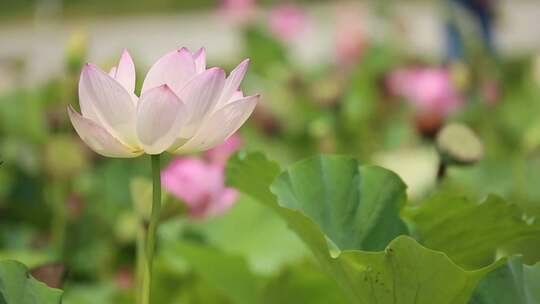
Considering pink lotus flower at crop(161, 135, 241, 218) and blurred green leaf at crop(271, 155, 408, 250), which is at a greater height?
blurred green leaf at crop(271, 155, 408, 250)

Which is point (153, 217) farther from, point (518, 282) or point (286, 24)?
point (286, 24)

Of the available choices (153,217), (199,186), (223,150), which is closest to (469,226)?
(153,217)

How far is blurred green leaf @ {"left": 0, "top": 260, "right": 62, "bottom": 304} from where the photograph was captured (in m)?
0.50

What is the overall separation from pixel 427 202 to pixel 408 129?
1.20m

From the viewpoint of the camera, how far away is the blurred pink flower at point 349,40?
2.09 meters

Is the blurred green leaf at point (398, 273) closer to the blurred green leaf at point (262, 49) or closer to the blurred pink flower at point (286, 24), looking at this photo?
the blurred green leaf at point (262, 49)

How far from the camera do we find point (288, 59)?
2.21 meters

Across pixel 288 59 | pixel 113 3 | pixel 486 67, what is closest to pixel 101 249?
pixel 486 67

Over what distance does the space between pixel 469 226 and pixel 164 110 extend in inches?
8.4

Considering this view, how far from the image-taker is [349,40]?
6.93 ft

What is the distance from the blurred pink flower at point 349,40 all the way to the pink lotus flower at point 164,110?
62.2 inches

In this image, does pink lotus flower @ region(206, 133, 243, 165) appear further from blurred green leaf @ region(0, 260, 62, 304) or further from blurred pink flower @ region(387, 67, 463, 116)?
blurred green leaf @ region(0, 260, 62, 304)

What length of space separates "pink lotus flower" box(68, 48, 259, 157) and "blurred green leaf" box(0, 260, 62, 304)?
2.8 inches

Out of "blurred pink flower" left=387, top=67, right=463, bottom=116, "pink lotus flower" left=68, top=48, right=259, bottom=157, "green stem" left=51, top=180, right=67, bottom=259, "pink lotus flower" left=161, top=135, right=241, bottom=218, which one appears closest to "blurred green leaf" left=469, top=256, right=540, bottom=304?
"pink lotus flower" left=68, top=48, right=259, bottom=157
